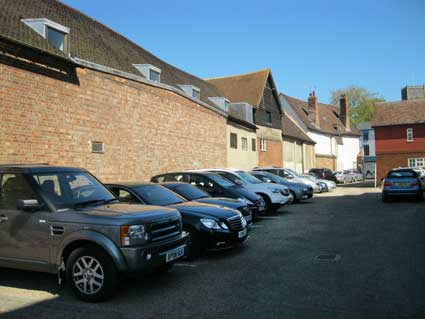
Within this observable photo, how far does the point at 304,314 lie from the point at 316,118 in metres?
53.6

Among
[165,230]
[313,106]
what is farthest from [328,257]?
[313,106]

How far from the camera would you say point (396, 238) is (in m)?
9.79

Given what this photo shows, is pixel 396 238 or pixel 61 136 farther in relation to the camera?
pixel 61 136

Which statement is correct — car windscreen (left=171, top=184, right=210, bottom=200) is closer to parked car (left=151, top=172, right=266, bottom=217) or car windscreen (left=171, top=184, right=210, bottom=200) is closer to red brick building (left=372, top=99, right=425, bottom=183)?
parked car (left=151, top=172, right=266, bottom=217)

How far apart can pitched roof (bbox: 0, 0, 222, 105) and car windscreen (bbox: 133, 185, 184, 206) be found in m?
6.41

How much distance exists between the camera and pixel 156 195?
8695 millimetres

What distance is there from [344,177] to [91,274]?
41.8 metres

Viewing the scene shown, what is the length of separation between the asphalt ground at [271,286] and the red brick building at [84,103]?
6.43 meters

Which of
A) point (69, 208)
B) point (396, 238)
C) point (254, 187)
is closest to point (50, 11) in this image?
point (254, 187)

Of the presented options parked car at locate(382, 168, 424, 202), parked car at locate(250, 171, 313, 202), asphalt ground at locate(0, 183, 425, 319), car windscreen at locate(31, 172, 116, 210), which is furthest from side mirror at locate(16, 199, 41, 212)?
parked car at locate(382, 168, 424, 202)

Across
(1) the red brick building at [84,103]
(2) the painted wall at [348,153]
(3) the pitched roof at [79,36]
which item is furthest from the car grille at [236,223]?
(2) the painted wall at [348,153]

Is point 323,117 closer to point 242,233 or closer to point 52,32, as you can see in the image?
point 52,32

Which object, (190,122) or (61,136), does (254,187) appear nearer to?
(61,136)

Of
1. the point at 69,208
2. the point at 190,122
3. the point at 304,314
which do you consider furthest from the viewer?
the point at 190,122
